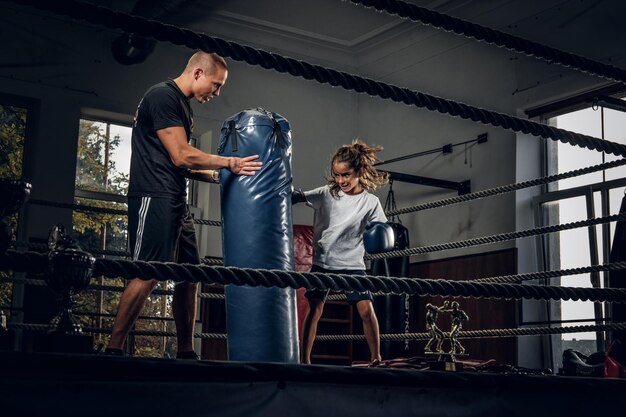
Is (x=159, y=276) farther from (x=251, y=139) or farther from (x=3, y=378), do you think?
(x=251, y=139)

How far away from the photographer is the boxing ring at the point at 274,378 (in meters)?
1.09

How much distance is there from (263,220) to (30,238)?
4262 millimetres

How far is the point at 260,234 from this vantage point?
2.56m

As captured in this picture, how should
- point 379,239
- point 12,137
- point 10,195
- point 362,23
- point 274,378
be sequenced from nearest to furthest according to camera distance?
point 274,378
point 10,195
point 379,239
point 12,137
point 362,23

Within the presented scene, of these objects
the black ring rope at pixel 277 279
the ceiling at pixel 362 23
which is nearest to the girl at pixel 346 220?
the black ring rope at pixel 277 279

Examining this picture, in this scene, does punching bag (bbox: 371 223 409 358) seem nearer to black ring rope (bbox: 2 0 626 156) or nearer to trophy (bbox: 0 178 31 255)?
black ring rope (bbox: 2 0 626 156)

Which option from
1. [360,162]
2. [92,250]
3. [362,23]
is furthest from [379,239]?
[362,23]

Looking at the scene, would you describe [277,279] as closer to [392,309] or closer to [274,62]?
[274,62]

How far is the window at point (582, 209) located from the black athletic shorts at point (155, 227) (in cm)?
390

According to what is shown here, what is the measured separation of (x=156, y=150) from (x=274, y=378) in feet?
5.66

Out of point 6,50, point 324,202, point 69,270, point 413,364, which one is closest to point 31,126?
point 6,50

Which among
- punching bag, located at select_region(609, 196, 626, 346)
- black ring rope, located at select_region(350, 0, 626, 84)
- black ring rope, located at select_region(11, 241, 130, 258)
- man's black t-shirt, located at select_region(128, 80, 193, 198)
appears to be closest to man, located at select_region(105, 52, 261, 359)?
man's black t-shirt, located at select_region(128, 80, 193, 198)

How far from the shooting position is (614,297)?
5.43ft

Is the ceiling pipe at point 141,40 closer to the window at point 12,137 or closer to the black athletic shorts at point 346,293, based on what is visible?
the window at point 12,137
